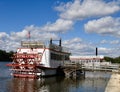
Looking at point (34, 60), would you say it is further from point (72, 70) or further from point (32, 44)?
point (72, 70)

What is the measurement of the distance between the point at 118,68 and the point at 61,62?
36.2 ft

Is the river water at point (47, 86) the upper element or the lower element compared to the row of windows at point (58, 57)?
lower

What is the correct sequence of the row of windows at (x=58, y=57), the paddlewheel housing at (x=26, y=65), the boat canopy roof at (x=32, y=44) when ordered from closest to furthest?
the paddlewheel housing at (x=26, y=65) < the boat canopy roof at (x=32, y=44) < the row of windows at (x=58, y=57)

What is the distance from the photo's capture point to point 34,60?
48.0m

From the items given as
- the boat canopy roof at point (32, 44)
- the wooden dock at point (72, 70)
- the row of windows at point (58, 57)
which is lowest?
the wooden dock at point (72, 70)

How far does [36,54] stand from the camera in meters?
48.2

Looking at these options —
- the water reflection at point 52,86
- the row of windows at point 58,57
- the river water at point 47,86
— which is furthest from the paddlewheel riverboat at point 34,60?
the water reflection at point 52,86

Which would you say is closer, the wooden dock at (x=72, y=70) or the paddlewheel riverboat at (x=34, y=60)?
the paddlewheel riverboat at (x=34, y=60)

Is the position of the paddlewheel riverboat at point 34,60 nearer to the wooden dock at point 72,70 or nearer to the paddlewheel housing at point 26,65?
the paddlewheel housing at point 26,65

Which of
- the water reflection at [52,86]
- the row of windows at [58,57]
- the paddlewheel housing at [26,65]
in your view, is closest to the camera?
the water reflection at [52,86]

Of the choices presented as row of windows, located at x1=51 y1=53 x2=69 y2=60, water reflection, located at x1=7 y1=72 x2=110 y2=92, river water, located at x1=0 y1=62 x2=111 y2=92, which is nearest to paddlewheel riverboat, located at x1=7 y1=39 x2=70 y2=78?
row of windows, located at x1=51 y1=53 x2=69 y2=60

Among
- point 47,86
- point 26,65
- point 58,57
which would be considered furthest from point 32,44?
point 47,86

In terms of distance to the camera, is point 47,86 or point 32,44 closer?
point 47,86

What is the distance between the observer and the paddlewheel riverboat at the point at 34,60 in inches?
1807
